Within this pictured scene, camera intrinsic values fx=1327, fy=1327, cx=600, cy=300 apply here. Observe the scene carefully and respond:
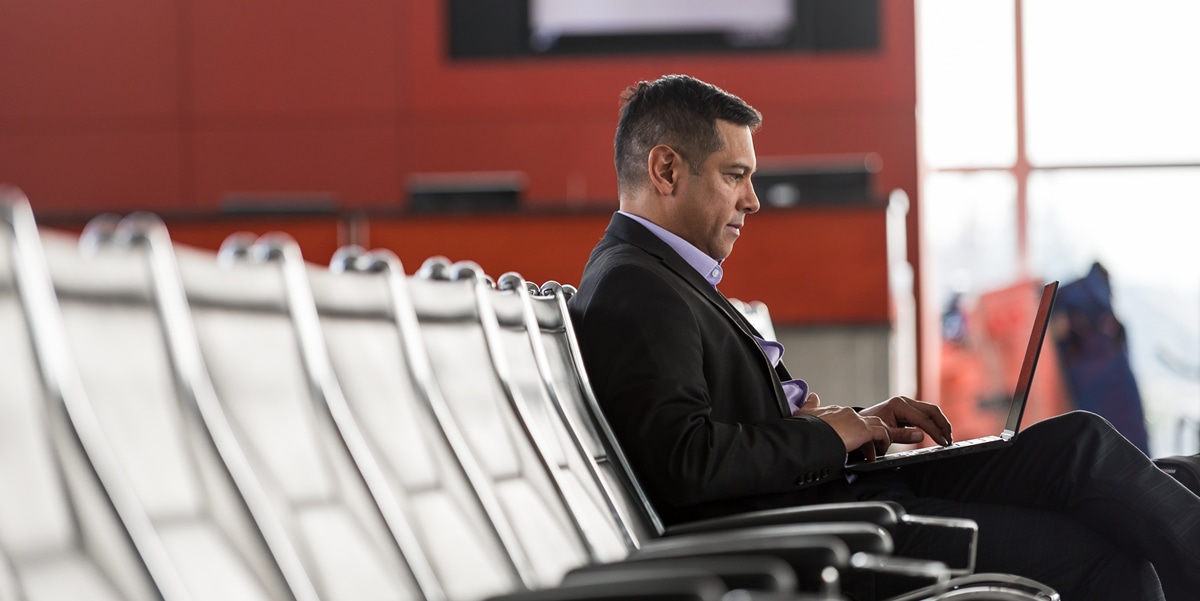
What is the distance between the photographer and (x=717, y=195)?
2.38 meters

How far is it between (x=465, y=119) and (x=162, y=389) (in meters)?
5.80

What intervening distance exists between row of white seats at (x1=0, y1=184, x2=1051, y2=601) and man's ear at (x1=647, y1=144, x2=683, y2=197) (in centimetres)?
72

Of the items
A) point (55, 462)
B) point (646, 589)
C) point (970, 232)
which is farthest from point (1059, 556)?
point (970, 232)

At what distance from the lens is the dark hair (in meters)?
2.36

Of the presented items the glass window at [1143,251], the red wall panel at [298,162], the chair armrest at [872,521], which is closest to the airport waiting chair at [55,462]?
the chair armrest at [872,521]

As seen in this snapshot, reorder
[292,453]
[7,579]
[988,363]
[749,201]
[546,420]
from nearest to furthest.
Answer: [7,579] < [292,453] < [546,420] < [749,201] < [988,363]

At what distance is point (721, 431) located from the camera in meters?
1.85

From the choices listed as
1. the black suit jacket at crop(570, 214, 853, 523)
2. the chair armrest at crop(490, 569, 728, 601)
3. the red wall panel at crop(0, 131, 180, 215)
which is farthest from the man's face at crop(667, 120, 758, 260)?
the red wall panel at crop(0, 131, 180, 215)

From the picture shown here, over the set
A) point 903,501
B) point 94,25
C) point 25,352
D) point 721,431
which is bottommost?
point 903,501

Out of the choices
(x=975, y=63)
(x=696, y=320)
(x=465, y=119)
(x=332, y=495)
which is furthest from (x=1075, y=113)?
(x=332, y=495)

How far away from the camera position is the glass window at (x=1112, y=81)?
6.98 meters

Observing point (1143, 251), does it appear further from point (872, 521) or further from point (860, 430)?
point (872, 521)

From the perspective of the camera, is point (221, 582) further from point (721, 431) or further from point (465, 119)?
point (465, 119)

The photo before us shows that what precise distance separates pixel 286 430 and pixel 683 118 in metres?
1.36
